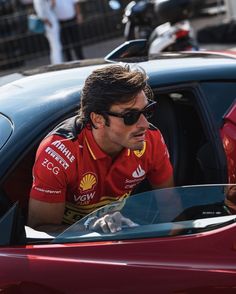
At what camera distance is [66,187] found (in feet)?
7.54

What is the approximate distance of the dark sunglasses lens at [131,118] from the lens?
7.25 ft

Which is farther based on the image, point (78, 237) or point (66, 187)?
point (66, 187)

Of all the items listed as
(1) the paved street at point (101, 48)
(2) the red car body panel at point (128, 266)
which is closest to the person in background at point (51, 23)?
(1) the paved street at point (101, 48)

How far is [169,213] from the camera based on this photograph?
204cm

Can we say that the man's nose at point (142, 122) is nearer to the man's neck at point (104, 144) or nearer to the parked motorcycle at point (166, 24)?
the man's neck at point (104, 144)

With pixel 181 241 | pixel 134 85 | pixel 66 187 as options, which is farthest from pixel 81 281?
pixel 134 85

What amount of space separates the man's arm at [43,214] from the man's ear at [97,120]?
0.33 meters

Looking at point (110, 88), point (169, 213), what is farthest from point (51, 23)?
point (169, 213)

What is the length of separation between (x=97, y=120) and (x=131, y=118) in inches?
5.4

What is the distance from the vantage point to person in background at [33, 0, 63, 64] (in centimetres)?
838

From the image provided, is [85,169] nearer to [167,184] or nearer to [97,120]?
[97,120]

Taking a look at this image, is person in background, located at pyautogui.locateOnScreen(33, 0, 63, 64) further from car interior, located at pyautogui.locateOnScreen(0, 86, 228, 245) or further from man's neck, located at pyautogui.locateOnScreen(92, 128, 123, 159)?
man's neck, located at pyautogui.locateOnScreen(92, 128, 123, 159)

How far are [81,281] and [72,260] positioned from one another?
7 cm

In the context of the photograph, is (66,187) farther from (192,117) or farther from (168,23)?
(168,23)
